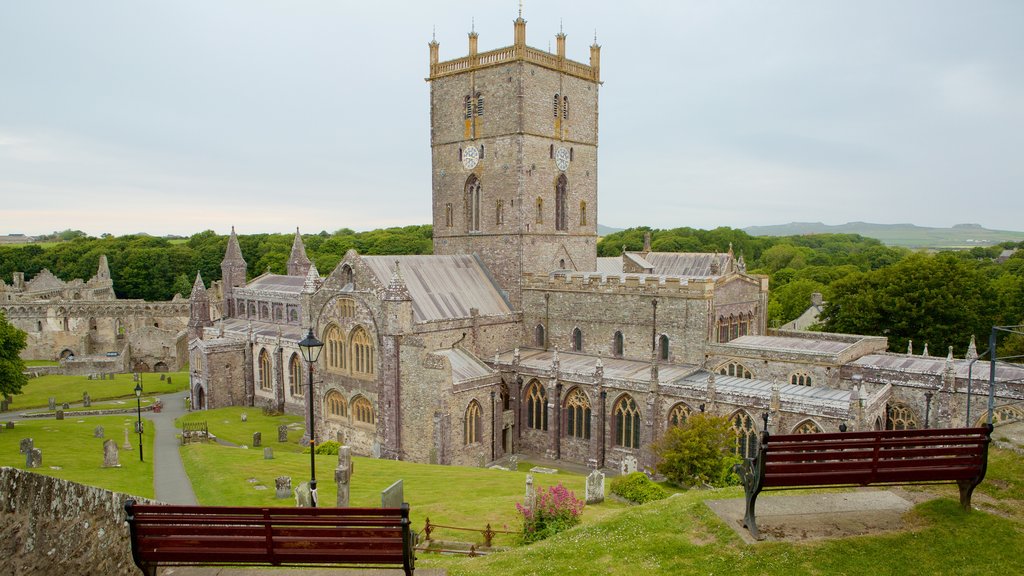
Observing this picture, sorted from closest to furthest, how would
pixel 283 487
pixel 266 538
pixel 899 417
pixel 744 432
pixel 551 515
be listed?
1. pixel 266 538
2. pixel 551 515
3. pixel 283 487
4. pixel 744 432
5. pixel 899 417

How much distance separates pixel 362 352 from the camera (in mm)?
37719

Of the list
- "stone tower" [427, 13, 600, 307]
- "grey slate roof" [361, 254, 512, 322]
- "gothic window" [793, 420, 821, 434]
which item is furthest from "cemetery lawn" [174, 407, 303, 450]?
"gothic window" [793, 420, 821, 434]

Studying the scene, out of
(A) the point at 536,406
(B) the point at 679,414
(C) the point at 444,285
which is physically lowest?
(A) the point at 536,406

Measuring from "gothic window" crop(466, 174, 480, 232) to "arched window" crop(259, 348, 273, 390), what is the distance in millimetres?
21015

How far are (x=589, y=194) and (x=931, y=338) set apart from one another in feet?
86.2

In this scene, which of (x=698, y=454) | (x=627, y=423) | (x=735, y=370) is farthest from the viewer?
(x=735, y=370)

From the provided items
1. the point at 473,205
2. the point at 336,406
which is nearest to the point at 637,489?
the point at 336,406

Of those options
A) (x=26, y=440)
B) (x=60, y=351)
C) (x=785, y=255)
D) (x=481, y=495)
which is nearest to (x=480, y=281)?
(x=481, y=495)

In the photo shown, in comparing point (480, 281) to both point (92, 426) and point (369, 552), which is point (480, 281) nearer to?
point (92, 426)

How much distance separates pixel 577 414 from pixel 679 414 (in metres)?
5.82

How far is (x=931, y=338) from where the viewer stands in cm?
4784

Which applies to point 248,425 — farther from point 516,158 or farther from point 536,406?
point 516,158

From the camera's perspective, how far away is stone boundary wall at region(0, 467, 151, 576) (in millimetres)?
8141

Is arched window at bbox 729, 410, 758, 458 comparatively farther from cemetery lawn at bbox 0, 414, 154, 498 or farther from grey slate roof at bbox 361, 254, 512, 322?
cemetery lawn at bbox 0, 414, 154, 498
